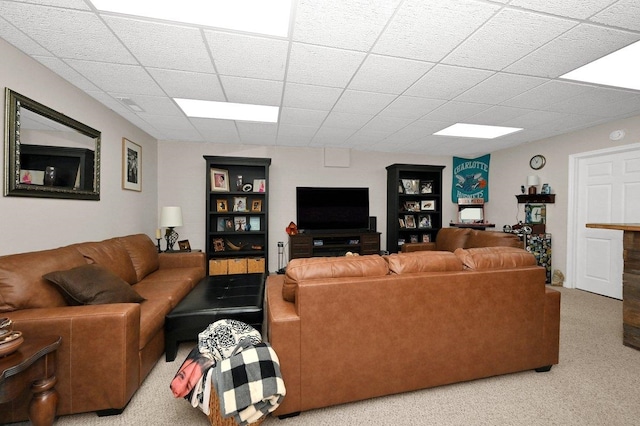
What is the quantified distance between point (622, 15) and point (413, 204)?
13.8 feet

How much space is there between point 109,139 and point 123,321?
104 inches

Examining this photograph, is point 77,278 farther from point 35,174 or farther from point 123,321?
point 35,174

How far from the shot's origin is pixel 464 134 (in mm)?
4270

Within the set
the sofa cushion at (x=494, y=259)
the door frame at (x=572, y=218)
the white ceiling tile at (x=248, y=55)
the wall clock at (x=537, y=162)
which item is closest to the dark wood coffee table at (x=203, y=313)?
the sofa cushion at (x=494, y=259)

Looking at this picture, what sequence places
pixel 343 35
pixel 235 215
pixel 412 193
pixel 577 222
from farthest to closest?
pixel 412 193 → pixel 235 215 → pixel 577 222 → pixel 343 35

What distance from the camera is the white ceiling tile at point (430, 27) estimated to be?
5.06ft

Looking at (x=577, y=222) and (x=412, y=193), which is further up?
(x=412, y=193)

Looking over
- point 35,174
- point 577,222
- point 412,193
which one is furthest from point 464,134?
point 35,174

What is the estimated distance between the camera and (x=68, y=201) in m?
2.48

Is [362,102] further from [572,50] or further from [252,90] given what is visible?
[572,50]

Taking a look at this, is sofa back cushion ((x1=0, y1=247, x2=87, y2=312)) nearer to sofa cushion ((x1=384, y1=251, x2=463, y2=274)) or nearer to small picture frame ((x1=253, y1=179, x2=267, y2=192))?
sofa cushion ((x1=384, y1=251, x2=463, y2=274))

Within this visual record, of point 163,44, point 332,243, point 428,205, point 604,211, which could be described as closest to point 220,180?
point 332,243

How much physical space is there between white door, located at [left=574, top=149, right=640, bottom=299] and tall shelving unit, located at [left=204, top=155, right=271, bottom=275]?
196 inches

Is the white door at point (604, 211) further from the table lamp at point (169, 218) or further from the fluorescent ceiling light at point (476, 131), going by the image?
the table lamp at point (169, 218)
